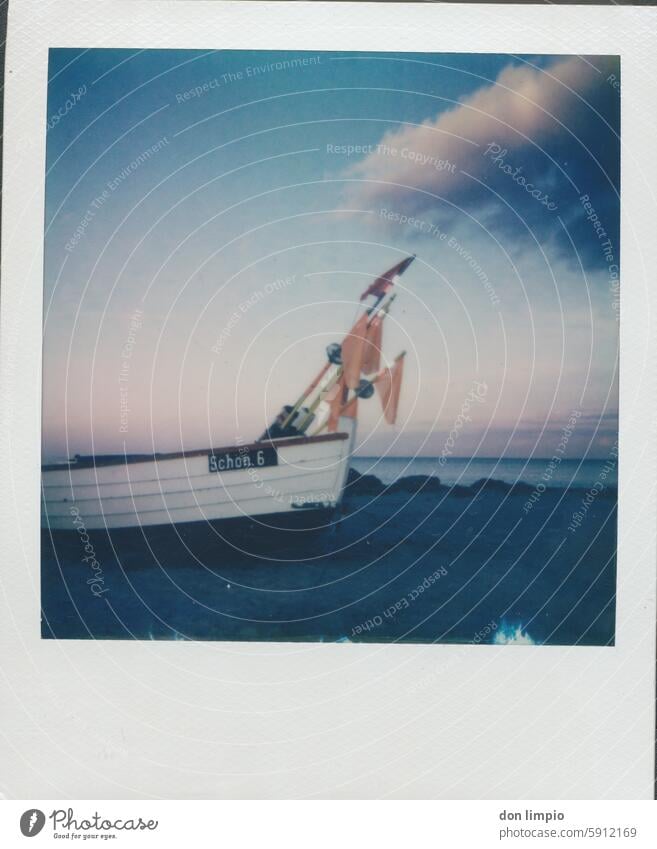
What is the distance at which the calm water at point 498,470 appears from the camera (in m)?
1.86

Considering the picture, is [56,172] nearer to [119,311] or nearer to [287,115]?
[119,311]

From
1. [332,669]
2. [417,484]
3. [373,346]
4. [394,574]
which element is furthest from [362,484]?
[332,669]

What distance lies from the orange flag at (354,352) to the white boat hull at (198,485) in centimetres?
11

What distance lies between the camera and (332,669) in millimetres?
1887

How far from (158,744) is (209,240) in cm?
125

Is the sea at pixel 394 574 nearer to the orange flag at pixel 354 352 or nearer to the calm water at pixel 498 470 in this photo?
the calm water at pixel 498 470

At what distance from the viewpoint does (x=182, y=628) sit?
190cm

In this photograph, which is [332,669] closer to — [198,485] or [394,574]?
[394,574]

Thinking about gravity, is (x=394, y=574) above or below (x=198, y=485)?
below

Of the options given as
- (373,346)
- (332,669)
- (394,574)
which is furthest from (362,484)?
(332,669)

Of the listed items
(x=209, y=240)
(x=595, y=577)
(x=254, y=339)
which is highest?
(x=209, y=240)

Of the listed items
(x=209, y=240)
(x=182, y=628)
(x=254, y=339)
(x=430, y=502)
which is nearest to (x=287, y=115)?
(x=209, y=240)

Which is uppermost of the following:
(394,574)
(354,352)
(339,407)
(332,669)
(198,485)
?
(354,352)

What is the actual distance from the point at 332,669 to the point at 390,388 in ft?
2.32
